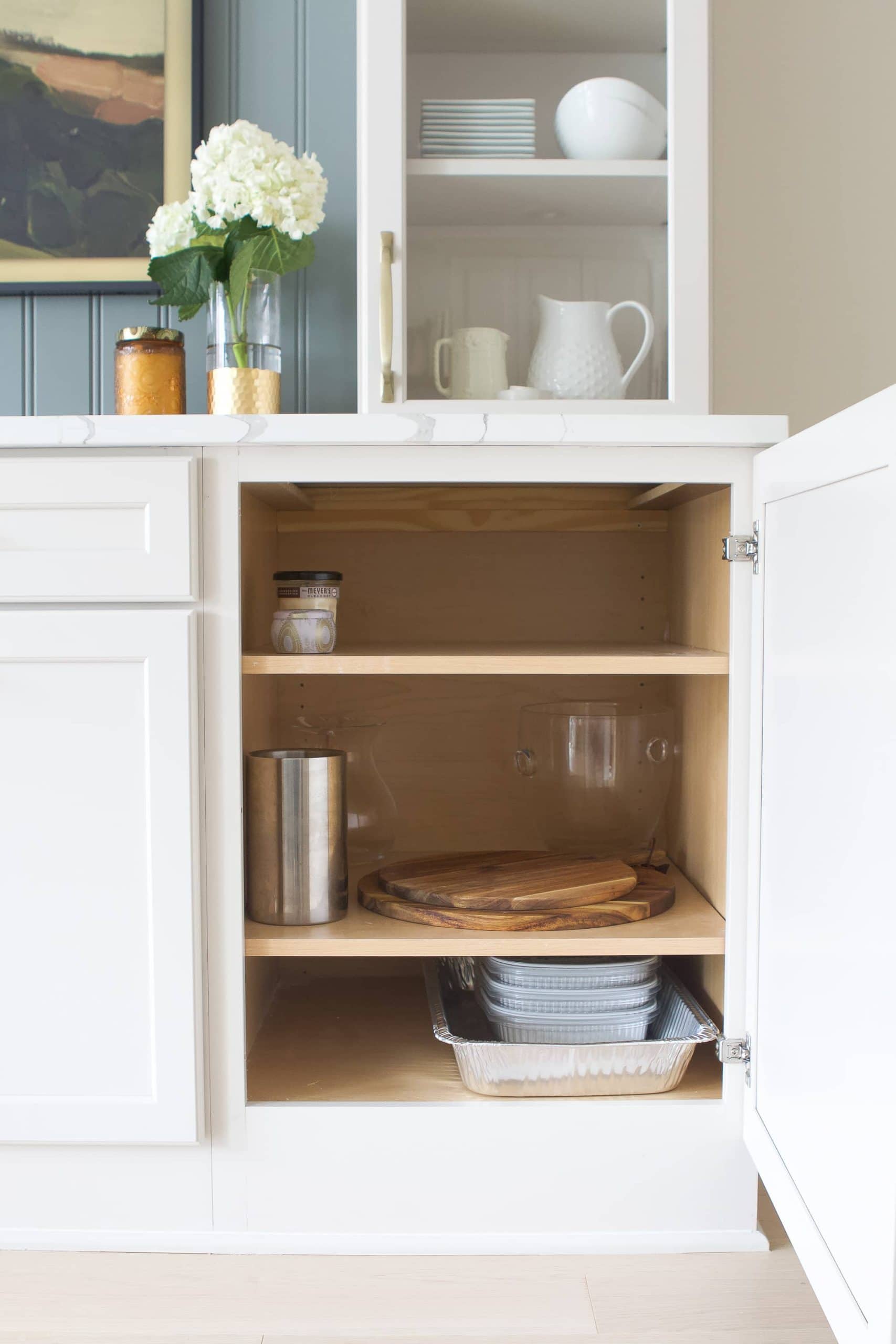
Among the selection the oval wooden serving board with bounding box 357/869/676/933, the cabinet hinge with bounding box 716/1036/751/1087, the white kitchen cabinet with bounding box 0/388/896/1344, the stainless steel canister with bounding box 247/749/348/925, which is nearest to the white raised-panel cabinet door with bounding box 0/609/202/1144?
the white kitchen cabinet with bounding box 0/388/896/1344

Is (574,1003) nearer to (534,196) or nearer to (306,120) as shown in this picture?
(534,196)

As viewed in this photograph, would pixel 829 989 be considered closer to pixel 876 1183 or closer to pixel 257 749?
pixel 876 1183

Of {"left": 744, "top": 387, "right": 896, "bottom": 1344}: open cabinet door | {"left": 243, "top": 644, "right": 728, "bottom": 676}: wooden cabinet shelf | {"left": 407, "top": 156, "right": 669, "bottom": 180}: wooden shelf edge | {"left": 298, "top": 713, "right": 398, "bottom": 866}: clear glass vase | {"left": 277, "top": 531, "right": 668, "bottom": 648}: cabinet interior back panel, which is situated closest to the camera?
{"left": 744, "top": 387, "right": 896, "bottom": 1344}: open cabinet door

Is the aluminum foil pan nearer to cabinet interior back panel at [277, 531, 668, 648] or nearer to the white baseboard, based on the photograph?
the white baseboard

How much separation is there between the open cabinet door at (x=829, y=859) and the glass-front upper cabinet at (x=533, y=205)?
27 centimetres

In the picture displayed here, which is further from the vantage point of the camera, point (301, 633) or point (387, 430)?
point (301, 633)

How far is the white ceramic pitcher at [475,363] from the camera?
1.26m

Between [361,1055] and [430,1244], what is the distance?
0.76ft

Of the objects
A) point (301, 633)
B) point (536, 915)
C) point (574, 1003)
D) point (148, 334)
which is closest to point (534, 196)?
point (148, 334)

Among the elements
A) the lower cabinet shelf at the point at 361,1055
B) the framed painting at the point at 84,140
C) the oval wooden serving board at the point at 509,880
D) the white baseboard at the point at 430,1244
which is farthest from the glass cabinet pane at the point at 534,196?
the white baseboard at the point at 430,1244

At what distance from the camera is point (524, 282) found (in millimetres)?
1302

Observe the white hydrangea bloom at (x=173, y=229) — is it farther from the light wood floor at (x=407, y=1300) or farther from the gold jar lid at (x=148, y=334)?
the light wood floor at (x=407, y=1300)

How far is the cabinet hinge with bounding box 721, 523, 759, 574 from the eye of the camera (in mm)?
1107

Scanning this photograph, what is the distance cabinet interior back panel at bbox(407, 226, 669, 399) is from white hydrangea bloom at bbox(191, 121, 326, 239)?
6.0 inches
